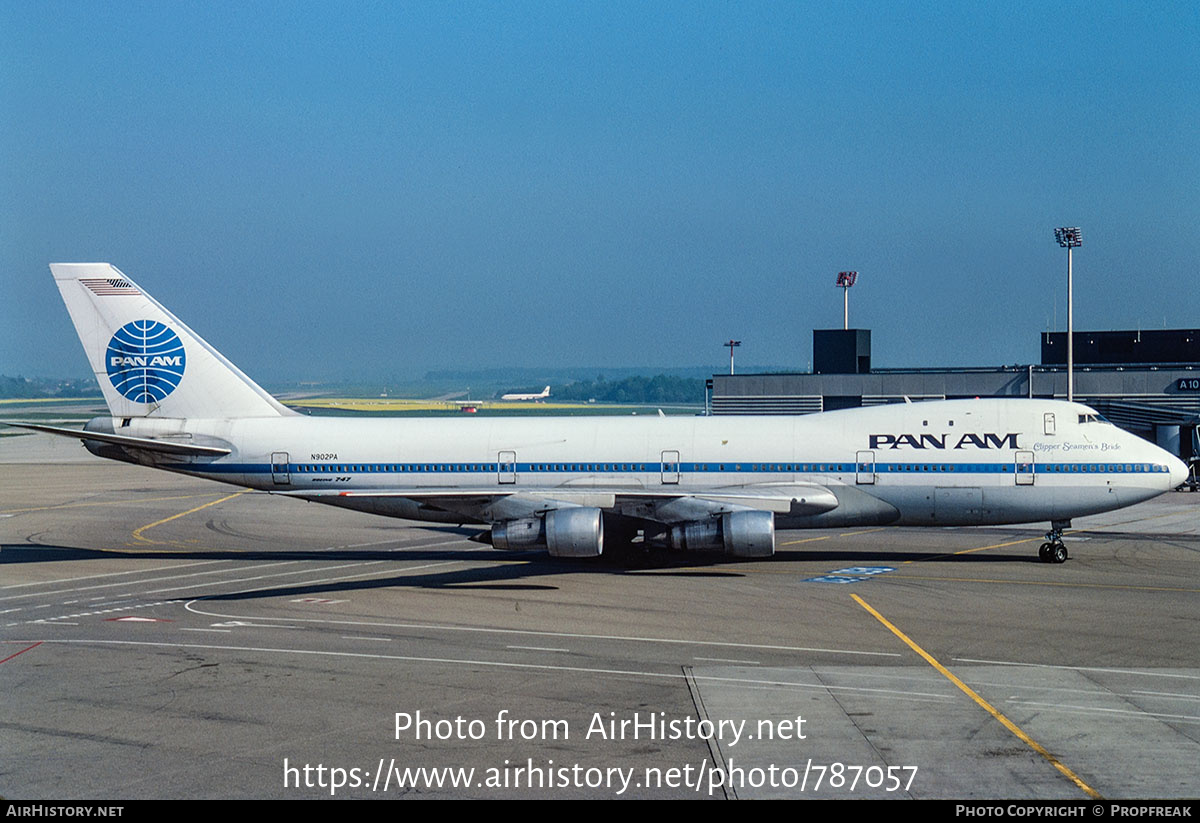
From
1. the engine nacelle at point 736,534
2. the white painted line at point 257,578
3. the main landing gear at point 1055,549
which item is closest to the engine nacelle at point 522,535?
the engine nacelle at point 736,534

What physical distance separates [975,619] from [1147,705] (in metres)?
8.36

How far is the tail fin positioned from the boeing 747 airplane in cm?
5

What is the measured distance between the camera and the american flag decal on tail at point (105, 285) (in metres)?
41.1

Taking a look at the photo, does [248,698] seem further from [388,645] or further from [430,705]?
[388,645]

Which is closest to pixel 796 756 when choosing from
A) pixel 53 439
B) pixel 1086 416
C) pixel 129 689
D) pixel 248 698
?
pixel 248 698

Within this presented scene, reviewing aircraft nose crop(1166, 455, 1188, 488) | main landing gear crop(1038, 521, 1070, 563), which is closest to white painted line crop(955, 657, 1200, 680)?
main landing gear crop(1038, 521, 1070, 563)

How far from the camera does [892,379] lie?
80.6 m

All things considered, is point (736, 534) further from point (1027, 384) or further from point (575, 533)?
point (1027, 384)

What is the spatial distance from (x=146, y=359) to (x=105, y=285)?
3062 mm

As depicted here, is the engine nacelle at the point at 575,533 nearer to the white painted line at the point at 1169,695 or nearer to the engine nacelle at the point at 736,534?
the engine nacelle at the point at 736,534

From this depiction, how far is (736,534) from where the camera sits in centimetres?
3434

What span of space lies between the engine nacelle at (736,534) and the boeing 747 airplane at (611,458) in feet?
0.18

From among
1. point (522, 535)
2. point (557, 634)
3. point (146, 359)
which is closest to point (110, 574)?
point (146, 359)

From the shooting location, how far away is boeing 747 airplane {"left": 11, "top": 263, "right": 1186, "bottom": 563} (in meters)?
36.0
